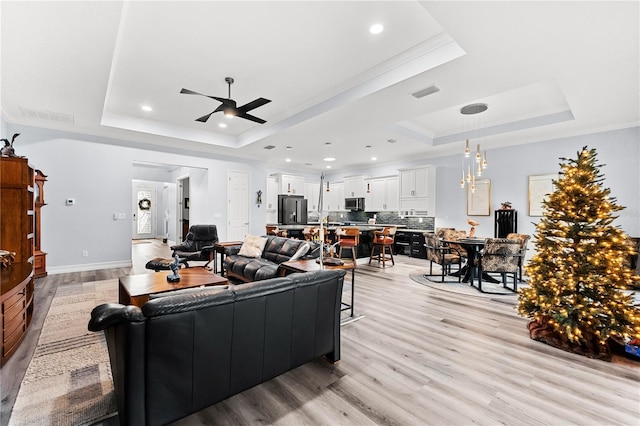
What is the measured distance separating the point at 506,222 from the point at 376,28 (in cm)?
535

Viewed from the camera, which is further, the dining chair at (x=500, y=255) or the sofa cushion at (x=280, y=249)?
the sofa cushion at (x=280, y=249)

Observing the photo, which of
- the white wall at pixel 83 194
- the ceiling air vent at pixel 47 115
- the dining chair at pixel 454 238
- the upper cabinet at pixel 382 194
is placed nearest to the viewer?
the ceiling air vent at pixel 47 115

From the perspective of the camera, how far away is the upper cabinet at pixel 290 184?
33.6ft

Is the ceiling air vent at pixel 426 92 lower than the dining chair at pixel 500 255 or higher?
higher

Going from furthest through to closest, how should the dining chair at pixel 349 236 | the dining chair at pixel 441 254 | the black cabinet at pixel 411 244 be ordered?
1. the black cabinet at pixel 411 244
2. the dining chair at pixel 349 236
3. the dining chair at pixel 441 254

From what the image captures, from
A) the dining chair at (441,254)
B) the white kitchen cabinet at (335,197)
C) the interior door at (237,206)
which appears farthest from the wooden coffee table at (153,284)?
the white kitchen cabinet at (335,197)

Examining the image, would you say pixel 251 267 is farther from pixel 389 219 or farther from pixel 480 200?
pixel 389 219

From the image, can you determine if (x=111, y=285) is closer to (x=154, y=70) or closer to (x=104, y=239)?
(x=104, y=239)

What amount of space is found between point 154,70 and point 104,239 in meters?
4.15

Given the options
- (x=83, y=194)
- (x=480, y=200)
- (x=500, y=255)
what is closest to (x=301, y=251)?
(x=500, y=255)

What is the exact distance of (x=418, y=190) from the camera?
8.25 metres

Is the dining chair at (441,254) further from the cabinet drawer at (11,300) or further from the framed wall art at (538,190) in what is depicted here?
the cabinet drawer at (11,300)

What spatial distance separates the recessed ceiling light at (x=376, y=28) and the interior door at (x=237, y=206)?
599cm

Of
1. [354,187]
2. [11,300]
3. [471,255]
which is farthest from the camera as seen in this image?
[354,187]
